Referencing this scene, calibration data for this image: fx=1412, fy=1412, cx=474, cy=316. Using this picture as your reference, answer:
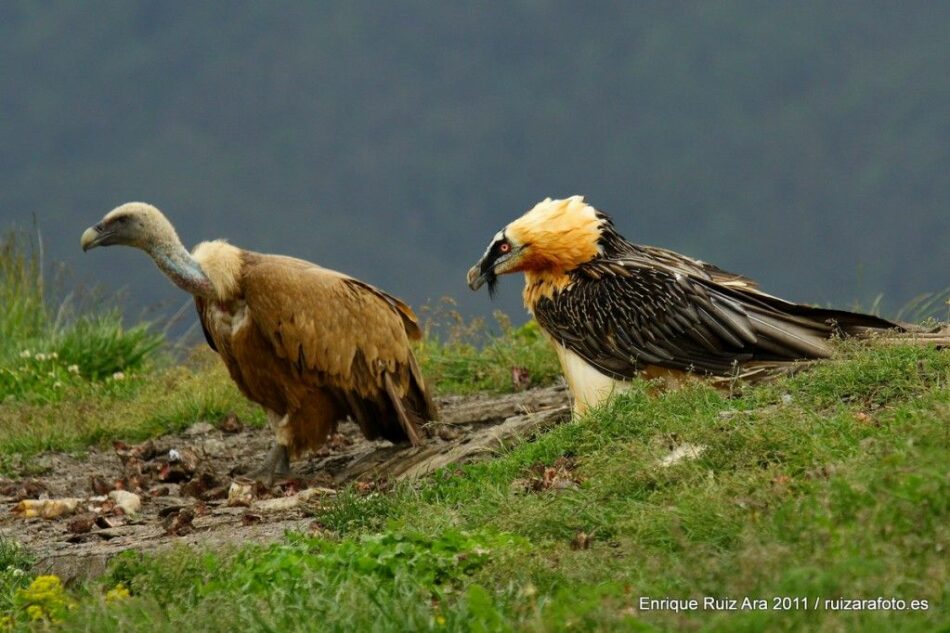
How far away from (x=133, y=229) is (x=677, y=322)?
4.03 metres

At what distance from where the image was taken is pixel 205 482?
31.2ft

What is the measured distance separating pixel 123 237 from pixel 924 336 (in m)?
5.45

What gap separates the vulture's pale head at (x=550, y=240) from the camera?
28.5 feet

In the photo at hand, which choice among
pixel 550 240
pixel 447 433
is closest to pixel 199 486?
pixel 447 433

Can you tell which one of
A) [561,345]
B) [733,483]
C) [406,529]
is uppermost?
[561,345]

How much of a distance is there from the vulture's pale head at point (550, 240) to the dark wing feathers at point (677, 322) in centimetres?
12

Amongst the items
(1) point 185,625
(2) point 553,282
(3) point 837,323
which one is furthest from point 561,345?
(1) point 185,625

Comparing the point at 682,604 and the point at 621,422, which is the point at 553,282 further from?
the point at 682,604

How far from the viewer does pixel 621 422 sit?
24.0ft

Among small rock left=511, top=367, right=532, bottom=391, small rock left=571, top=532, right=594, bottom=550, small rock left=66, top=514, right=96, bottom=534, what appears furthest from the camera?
small rock left=511, top=367, right=532, bottom=391

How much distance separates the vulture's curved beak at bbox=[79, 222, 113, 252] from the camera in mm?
9906

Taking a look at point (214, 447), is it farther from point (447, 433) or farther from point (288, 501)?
point (288, 501)

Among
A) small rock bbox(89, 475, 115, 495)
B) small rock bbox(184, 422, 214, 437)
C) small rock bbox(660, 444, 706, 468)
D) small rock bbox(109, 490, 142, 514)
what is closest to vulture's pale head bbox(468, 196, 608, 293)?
small rock bbox(660, 444, 706, 468)

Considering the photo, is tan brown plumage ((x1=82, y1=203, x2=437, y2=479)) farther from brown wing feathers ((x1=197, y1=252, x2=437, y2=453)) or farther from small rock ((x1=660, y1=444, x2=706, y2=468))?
small rock ((x1=660, y1=444, x2=706, y2=468))
